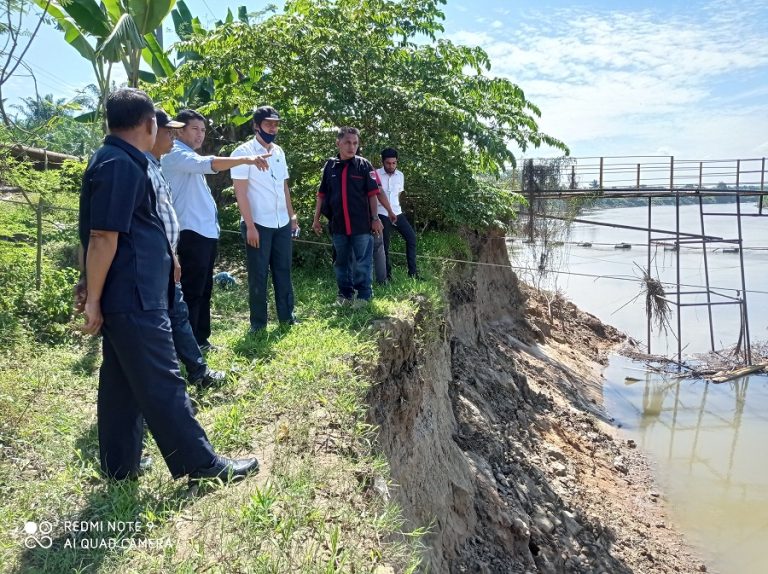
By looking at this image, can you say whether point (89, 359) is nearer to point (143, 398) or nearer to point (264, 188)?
point (264, 188)

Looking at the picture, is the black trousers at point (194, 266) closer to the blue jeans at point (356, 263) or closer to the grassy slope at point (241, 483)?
the grassy slope at point (241, 483)

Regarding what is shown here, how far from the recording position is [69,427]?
11.6ft

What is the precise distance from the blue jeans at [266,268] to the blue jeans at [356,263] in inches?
30.3

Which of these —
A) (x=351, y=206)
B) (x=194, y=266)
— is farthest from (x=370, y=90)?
(x=194, y=266)

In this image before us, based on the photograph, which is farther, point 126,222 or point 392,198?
point 392,198

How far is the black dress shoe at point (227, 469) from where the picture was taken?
9.06 feet

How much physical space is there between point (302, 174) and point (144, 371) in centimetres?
657

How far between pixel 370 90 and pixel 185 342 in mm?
5398

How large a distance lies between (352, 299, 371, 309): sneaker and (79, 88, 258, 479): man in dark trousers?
9.85ft

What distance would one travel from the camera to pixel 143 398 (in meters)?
2.62

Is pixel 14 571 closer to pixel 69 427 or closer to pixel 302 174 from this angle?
pixel 69 427

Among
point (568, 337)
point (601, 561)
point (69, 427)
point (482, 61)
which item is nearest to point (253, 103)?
point (482, 61)

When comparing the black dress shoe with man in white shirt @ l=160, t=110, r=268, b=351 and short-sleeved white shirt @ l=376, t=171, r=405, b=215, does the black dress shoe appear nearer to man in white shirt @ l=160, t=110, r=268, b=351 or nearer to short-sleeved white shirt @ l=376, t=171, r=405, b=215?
man in white shirt @ l=160, t=110, r=268, b=351

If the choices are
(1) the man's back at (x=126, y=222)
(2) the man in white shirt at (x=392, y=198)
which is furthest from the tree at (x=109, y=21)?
(1) the man's back at (x=126, y=222)
